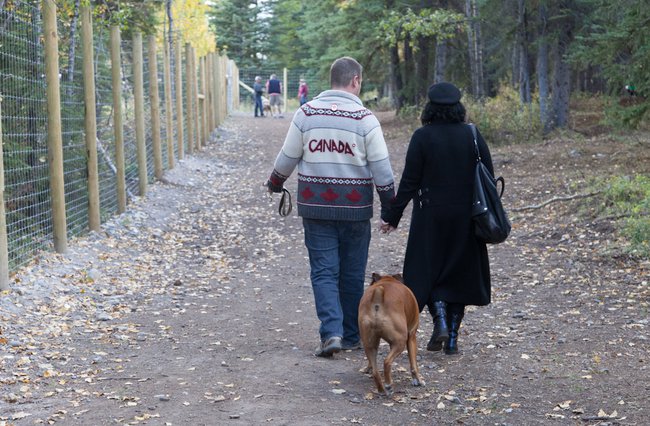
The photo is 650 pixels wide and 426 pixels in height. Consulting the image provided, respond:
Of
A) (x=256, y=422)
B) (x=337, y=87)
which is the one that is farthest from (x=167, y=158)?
(x=256, y=422)

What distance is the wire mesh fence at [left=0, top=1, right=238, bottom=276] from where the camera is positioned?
8039 mm

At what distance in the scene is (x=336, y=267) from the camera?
6.21m

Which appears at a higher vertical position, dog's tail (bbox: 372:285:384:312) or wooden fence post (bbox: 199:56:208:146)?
wooden fence post (bbox: 199:56:208:146)

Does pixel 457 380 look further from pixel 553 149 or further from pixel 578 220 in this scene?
pixel 553 149

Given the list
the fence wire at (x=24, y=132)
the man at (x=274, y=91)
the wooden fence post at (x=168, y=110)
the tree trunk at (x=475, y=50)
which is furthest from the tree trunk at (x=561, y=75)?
the man at (x=274, y=91)

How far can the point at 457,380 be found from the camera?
18.3 ft

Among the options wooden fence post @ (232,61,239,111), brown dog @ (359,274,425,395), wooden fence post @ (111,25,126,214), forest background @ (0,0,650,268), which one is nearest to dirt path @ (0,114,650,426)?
brown dog @ (359,274,425,395)

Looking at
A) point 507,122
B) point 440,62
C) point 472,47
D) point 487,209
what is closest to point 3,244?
point 487,209

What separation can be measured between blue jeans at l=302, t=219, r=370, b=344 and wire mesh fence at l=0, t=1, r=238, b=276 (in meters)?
3.30

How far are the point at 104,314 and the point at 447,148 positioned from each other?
340 cm

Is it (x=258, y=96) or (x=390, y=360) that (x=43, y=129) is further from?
(x=258, y=96)

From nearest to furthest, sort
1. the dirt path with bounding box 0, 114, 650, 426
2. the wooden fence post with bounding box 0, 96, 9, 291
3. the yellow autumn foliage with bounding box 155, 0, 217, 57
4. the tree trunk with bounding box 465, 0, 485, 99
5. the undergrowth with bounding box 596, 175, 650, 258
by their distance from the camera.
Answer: the dirt path with bounding box 0, 114, 650, 426 < the wooden fence post with bounding box 0, 96, 9, 291 < the undergrowth with bounding box 596, 175, 650, 258 < the tree trunk with bounding box 465, 0, 485, 99 < the yellow autumn foliage with bounding box 155, 0, 217, 57

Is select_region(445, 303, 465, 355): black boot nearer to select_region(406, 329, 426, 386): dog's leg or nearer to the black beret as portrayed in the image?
select_region(406, 329, 426, 386): dog's leg

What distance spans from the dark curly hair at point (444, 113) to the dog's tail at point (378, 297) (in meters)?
1.38
